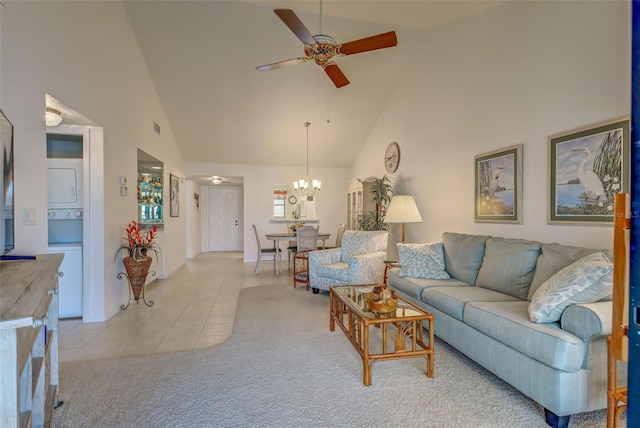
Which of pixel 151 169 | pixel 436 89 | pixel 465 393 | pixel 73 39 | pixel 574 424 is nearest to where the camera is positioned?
pixel 574 424

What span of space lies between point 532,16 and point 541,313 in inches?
102

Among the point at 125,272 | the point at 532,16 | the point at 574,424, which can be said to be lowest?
the point at 574,424

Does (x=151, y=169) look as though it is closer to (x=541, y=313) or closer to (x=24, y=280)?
(x=24, y=280)

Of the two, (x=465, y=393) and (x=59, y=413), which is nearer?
(x=59, y=413)

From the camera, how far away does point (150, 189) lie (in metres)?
4.54

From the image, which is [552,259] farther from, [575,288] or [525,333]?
[525,333]

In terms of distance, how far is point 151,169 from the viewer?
4.59 m

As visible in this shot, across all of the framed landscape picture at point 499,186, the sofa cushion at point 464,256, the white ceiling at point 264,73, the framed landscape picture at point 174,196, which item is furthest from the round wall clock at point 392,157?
the framed landscape picture at point 174,196

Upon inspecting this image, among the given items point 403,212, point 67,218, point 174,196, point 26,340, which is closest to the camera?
point 26,340

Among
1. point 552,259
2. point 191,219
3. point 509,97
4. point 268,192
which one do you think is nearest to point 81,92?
point 509,97

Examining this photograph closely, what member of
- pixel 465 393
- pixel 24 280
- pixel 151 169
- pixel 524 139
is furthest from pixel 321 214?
pixel 24 280

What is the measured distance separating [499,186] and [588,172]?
84 centimetres

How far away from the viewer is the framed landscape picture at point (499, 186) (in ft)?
9.30

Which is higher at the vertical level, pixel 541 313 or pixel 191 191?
pixel 191 191
